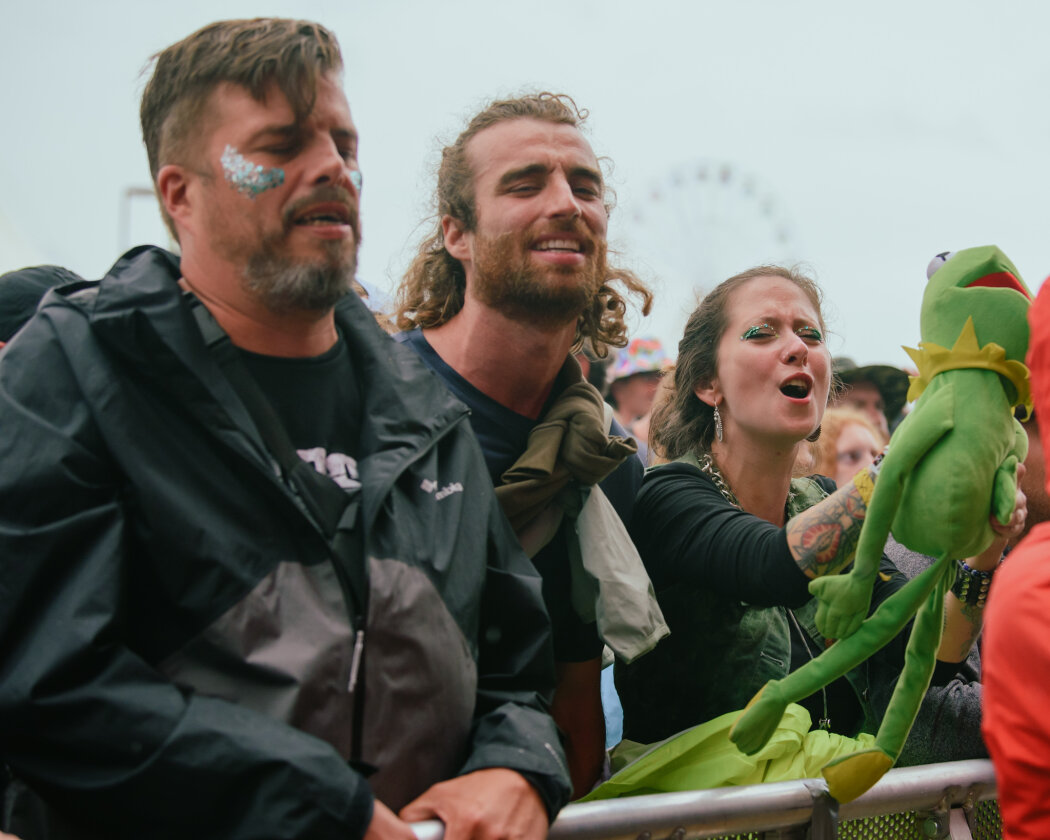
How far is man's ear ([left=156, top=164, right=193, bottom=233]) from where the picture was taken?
5.90 ft

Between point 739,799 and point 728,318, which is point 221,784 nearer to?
point 739,799

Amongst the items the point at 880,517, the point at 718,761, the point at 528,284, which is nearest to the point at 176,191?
the point at 528,284

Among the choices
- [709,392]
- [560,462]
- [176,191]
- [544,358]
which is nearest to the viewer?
[176,191]

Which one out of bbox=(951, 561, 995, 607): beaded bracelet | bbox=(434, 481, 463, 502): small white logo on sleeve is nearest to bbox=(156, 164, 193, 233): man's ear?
bbox=(434, 481, 463, 502): small white logo on sleeve

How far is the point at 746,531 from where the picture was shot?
→ 2.35 meters

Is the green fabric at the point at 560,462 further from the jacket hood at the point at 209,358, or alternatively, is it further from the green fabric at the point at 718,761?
the green fabric at the point at 718,761

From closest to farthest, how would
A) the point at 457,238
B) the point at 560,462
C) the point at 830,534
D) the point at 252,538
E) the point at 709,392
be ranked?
the point at 252,538 < the point at 830,534 < the point at 560,462 < the point at 457,238 < the point at 709,392

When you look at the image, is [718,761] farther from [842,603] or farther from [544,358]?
[544,358]

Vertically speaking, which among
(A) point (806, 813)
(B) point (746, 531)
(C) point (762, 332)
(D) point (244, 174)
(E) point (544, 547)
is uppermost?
(D) point (244, 174)

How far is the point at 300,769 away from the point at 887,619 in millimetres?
1098

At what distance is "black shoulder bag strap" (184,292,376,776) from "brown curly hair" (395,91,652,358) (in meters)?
1.05

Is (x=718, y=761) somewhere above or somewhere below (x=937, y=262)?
below

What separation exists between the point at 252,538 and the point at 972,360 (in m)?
1.27

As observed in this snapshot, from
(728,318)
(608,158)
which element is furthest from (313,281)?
(608,158)
